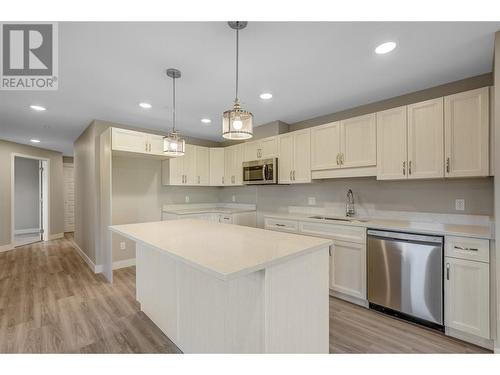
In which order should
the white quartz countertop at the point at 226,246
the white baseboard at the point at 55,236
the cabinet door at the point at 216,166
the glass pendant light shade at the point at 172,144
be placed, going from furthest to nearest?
the white baseboard at the point at 55,236 < the cabinet door at the point at 216,166 < the glass pendant light shade at the point at 172,144 < the white quartz countertop at the point at 226,246

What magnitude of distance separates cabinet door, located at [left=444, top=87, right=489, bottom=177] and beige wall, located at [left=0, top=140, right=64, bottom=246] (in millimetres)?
7816

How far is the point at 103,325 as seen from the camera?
2279 millimetres

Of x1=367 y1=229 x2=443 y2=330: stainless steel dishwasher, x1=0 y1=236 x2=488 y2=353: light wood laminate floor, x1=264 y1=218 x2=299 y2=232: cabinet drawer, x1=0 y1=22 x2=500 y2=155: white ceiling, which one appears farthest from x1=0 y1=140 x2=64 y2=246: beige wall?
x1=367 y1=229 x2=443 y2=330: stainless steel dishwasher

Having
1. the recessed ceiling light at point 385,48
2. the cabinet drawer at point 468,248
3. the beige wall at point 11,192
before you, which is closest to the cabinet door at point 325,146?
the recessed ceiling light at point 385,48

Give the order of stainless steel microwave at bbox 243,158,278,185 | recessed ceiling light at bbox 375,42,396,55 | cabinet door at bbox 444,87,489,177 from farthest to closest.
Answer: stainless steel microwave at bbox 243,158,278,185
cabinet door at bbox 444,87,489,177
recessed ceiling light at bbox 375,42,396,55

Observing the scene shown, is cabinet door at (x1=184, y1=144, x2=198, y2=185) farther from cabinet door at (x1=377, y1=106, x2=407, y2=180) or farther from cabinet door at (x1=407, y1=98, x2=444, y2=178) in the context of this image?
cabinet door at (x1=407, y1=98, x2=444, y2=178)

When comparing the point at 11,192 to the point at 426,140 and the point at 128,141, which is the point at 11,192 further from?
the point at 426,140

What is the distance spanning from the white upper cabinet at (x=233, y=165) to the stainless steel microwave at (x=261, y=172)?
0.25 metres

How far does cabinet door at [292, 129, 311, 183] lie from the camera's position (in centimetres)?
342

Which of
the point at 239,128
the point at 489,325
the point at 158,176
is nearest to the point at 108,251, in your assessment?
the point at 158,176

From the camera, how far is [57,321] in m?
2.34

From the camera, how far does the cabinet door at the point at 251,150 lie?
4.16 metres

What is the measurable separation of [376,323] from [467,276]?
902 mm

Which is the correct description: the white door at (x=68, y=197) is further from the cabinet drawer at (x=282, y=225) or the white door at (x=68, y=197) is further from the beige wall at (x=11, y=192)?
the cabinet drawer at (x=282, y=225)
